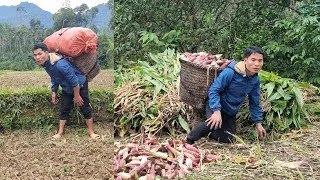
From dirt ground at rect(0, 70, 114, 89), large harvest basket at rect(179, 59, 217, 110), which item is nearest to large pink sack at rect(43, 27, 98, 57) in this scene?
dirt ground at rect(0, 70, 114, 89)

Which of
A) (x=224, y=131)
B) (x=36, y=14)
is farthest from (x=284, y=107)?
(x=36, y=14)

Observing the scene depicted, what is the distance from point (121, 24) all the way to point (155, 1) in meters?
0.48

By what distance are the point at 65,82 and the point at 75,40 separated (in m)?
0.24

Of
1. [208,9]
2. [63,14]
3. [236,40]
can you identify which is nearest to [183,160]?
[63,14]

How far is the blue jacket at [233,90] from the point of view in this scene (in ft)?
10.8

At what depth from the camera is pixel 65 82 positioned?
2486 millimetres

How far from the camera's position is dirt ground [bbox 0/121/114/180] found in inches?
95.4

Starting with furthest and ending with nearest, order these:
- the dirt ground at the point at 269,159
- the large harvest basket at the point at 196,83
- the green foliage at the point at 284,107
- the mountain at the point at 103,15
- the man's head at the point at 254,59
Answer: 1. the green foliage at the point at 284,107
2. the large harvest basket at the point at 196,83
3. the man's head at the point at 254,59
4. the dirt ground at the point at 269,159
5. the mountain at the point at 103,15

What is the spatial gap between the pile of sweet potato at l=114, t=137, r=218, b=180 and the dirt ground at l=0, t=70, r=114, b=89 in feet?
1.80

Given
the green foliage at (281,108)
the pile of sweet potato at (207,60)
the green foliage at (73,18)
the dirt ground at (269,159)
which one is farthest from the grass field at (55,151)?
the green foliage at (281,108)

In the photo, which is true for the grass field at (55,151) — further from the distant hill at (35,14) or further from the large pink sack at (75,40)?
the distant hill at (35,14)

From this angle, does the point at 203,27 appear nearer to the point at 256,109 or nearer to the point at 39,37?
the point at 256,109

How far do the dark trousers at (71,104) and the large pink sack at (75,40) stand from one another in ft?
0.57

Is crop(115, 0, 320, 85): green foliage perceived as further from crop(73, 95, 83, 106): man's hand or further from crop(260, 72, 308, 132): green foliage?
crop(73, 95, 83, 106): man's hand
